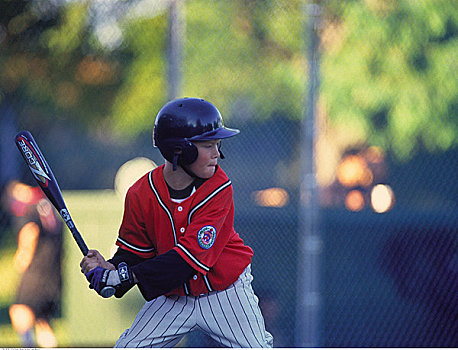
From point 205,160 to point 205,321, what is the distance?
0.74 m

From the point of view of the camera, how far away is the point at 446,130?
5.30 metres

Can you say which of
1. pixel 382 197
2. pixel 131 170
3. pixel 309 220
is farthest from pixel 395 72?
pixel 131 170

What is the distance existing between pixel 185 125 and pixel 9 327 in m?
2.81

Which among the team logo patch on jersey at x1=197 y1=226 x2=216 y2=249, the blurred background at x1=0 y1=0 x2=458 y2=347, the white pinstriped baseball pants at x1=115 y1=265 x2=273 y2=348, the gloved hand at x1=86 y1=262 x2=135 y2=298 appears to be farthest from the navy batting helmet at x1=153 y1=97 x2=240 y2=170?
the blurred background at x1=0 y1=0 x2=458 y2=347

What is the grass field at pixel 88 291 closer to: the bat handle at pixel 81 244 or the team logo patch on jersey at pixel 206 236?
the bat handle at pixel 81 244

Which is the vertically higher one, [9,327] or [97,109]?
[97,109]

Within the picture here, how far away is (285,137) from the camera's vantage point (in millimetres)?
5156

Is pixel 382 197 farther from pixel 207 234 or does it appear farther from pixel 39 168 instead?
pixel 39 168

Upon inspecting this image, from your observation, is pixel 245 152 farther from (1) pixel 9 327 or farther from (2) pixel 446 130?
(1) pixel 9 327

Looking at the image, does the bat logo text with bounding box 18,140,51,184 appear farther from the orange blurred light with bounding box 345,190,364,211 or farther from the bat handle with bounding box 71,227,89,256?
the orange blurred light with bounding box 345,190,364,211

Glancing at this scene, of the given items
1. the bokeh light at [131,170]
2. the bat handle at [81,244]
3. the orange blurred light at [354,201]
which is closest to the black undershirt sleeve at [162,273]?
the bat handle at [81,244]

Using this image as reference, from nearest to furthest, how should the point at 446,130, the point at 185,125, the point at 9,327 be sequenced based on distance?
the point at 185,125
the point at 9,327
the point at 446,130

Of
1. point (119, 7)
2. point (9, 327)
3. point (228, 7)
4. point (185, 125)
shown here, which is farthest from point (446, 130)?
point (9, 327)

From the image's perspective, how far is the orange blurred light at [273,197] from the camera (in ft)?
16.8
